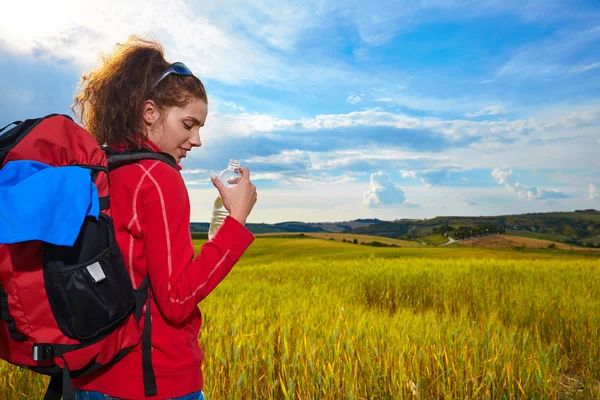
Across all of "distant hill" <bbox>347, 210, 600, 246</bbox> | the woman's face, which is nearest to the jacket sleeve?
the woman's face

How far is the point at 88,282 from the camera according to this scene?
1330mm

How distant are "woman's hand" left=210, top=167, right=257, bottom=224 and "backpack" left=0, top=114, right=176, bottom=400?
0.39 m

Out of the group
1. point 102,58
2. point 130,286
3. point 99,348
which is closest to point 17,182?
point 130,286

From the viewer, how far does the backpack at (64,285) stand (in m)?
1.31

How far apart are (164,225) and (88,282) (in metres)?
0.27

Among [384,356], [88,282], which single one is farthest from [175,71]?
[384,356]

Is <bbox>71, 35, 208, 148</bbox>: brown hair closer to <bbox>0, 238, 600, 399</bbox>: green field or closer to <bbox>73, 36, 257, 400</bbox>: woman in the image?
<bbox>73, 36, 257, 400</bbox>: woman

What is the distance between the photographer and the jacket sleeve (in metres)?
1.41

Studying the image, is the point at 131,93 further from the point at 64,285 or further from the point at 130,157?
the point at 64,285

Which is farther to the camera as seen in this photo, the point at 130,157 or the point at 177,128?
the point at 177,128

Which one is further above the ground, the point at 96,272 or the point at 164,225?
the point at 164,225

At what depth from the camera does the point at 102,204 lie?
1408 millimetres

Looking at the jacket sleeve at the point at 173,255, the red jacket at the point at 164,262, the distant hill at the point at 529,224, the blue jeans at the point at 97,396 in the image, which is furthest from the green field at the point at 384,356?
the distant hill at the point at 529,224

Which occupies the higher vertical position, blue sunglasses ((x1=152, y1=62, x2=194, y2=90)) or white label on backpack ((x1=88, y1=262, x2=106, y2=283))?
blue sunglasses ((x1=152, y1=62, x2=194, y2=90))
